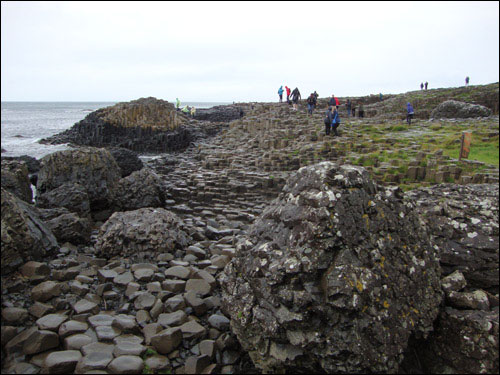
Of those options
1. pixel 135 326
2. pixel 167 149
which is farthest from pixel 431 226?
pixel 167 149

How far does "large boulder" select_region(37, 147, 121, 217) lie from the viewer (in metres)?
12.2

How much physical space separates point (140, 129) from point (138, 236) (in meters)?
36.2

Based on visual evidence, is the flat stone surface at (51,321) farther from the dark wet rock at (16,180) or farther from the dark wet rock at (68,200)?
the dark wet rock at (16,180)

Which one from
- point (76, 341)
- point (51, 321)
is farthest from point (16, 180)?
point (76, 341)

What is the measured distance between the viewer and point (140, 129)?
4138 centimetres

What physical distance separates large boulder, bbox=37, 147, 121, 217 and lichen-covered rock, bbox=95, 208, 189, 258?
4.41 metres

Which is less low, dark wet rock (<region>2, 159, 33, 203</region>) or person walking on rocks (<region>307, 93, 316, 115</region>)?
person walking on rocks (<region>307, 93, 316, 115</region>)

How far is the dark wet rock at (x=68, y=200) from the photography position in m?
10.6

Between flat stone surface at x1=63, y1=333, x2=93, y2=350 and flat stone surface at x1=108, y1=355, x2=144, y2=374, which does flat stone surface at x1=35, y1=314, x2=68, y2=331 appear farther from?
flat stone surface at x1=108, y1=355, x2=144, y2=374

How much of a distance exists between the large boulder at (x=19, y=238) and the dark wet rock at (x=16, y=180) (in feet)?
14.3

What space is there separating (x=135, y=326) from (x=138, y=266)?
231cm


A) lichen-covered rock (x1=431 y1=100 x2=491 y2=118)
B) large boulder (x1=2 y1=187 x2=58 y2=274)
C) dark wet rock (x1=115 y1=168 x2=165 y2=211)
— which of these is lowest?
dark wet rock (x1=115 y1=168 x2=165 y2=211)

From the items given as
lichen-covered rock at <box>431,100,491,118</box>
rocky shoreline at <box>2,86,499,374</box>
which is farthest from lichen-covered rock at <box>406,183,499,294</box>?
lichen-covered rock at <box>431,100,491,118</box>

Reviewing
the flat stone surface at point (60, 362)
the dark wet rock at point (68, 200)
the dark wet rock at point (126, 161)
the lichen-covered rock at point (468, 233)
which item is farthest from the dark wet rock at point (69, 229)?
the dark wet rock at point (126, 161)
